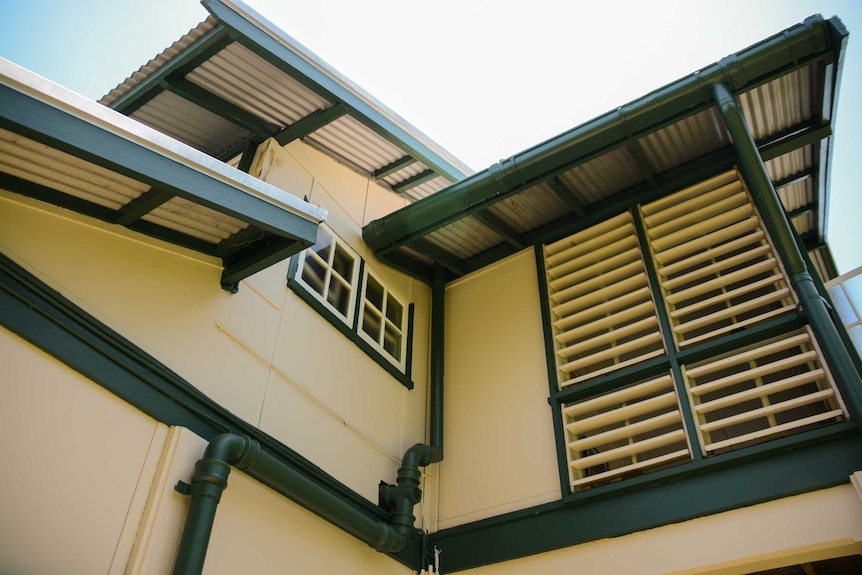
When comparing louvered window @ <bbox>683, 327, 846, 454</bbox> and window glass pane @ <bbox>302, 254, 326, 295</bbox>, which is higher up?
window glass pane @ <bbox>302, 254, 326, 295</bbox>

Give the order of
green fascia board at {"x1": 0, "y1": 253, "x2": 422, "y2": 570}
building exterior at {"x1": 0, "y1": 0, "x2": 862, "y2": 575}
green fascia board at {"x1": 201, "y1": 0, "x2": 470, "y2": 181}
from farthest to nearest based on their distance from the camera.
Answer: green fascia board at {"x1": 201, "y1": 0, "x2": 470, "y2": 181}
building exterior at {"x1": 0, "y1": 0, "x2": 862, "y2": 575}
green fascia board at {"x1": 0, "y1": 253, "x2": 422, "y2": 570}

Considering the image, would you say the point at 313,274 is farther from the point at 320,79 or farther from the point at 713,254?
the point at 713,254

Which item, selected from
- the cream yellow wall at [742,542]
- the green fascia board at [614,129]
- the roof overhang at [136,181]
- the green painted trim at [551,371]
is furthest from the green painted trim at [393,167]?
the cream yellow wall at [742,542]

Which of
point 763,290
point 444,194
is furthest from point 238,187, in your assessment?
point 763,290

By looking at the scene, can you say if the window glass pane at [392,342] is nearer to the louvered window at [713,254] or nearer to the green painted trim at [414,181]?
the green painted trim at [414,181]

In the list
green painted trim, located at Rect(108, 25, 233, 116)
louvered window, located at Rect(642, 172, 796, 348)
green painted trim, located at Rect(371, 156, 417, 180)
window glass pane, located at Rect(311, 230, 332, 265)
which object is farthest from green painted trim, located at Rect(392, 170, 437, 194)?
green painted trim, located at Rect(108, 25, 233, 116)

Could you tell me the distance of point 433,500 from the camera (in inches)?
274

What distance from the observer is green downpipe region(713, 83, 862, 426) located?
5.09 metres

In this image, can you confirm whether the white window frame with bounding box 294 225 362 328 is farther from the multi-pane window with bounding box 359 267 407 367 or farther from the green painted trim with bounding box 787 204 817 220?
the green painted trim with bounding box 787 204 817 220

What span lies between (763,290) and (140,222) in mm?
5839

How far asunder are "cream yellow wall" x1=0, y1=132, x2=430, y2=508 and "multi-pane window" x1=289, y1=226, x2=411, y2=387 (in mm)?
157

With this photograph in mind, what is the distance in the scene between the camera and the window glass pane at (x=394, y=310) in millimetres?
8023

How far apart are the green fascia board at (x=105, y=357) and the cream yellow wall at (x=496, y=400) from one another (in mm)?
2230

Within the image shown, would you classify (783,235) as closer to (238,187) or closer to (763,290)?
(763,290)
